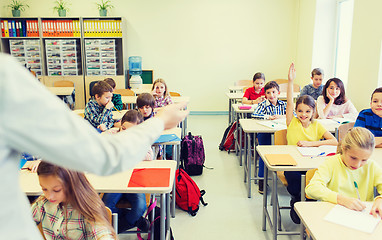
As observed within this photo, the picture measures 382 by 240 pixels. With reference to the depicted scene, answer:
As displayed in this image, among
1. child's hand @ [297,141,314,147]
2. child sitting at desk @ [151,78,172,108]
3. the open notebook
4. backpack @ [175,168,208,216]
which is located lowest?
backpack @ [175,168,208,216]

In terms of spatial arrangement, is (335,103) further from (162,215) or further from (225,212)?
(162,215)

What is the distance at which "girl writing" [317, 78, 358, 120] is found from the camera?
13.7 feet

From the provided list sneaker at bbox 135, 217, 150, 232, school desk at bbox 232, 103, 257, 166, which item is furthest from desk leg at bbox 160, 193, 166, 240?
school desk at bbox 232, 103, 257, 166

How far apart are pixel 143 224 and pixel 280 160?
3.48ft

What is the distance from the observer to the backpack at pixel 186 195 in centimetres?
329

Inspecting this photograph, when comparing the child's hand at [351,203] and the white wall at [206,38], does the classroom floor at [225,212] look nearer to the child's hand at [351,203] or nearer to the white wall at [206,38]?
the child's hand at [351,203]

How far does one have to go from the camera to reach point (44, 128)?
1.94 feet

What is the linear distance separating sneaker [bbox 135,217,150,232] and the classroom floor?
0.35 meters

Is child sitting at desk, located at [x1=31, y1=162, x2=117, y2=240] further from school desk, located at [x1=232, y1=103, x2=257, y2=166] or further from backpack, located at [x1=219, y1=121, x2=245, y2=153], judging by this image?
backpack, located at [x1=219, y1=121, x2=245, y2=153]

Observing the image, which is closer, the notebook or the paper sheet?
the paper sheet

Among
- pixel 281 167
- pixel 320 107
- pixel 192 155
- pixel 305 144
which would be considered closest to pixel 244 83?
pixel 320 107

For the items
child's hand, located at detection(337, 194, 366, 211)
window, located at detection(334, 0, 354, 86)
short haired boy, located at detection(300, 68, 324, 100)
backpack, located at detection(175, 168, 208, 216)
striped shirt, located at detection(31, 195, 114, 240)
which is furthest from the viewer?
window, located at detection(334, 0, 354, 86)

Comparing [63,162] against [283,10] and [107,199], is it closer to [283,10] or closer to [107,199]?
[107,199]

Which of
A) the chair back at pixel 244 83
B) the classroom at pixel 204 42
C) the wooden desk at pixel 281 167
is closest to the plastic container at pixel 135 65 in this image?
the classroom at pixel 204 42
